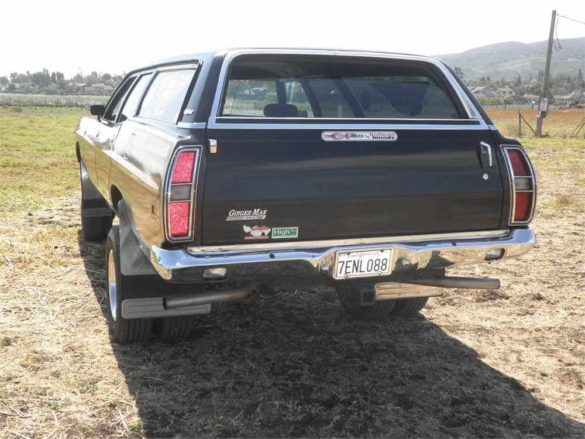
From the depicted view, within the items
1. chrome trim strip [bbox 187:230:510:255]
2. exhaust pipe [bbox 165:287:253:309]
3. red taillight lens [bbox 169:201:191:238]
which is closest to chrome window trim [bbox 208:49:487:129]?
red taillight lens [bbox 169:201:191:238]

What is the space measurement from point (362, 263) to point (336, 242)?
0.19 meters

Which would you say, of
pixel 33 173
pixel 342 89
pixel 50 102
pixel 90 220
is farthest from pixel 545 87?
pixel 50 102

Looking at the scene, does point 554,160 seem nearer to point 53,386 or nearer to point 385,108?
point 385,108

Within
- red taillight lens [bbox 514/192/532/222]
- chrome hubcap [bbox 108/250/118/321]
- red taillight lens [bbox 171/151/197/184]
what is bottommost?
chrome hubcap [bbox 108/250/118/321]

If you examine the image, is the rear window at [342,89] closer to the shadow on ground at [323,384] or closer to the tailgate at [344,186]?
the tailgate at [344,186]

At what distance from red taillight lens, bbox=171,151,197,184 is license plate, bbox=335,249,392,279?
0.92m

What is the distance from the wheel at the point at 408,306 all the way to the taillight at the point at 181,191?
235 centimetres

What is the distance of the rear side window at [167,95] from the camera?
12.7ft

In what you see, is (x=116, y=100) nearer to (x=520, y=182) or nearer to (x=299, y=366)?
(x=299, y=366)

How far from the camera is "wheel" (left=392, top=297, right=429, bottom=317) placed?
4902 millimetres

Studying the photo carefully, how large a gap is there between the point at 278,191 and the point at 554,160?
15.0m

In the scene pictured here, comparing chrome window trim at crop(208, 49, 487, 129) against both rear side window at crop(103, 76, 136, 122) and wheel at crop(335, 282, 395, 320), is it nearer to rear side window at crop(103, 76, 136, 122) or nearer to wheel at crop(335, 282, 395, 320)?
wheel at crop(335, 282, 395, 320)

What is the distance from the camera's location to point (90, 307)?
507 centimetres

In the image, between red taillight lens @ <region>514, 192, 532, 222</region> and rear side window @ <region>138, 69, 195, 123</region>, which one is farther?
rear side window @ <region>138, 69, 195, 123</region>
